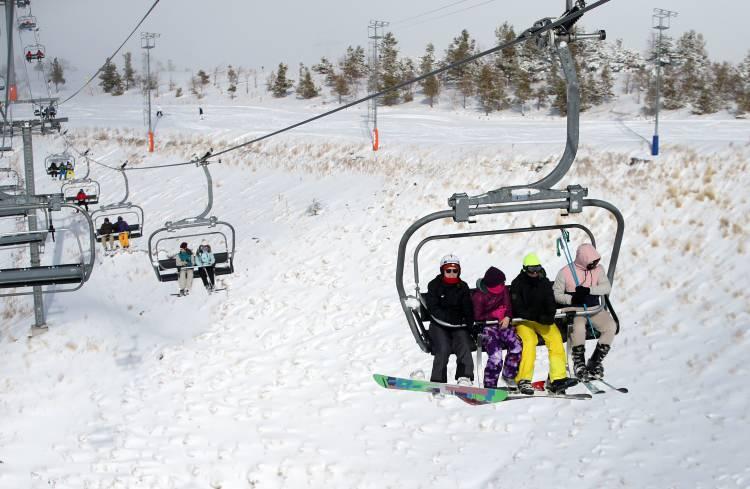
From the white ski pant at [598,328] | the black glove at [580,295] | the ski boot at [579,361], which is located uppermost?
the black glove at [580,295]

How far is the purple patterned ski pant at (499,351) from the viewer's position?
7.06m

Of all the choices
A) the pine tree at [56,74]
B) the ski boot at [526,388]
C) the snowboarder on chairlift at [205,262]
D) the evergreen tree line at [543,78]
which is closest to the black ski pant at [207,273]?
the snowboarder on chairlift at [205,262]

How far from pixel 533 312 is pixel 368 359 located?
8.03 m

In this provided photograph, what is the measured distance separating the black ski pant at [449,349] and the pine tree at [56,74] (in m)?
117

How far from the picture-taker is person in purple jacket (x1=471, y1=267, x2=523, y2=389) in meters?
7.03

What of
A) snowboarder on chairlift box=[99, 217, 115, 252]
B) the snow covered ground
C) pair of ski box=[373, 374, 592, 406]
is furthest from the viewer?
snowboarder on chairlift box=[99, 217, 115, 252]

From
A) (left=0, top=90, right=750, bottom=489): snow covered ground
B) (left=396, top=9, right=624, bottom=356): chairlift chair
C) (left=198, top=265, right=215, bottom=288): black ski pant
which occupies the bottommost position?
(left=0, top=90, right=750, bottom=489): snow covered ground

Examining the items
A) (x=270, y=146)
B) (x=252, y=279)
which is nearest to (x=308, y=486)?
(x=252, y=279)

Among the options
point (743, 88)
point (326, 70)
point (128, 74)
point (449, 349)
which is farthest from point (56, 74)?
point (449, 349)

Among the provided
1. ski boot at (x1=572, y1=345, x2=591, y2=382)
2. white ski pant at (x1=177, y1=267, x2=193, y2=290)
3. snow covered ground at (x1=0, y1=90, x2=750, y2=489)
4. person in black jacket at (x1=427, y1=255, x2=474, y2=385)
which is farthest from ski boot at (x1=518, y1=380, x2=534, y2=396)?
white ski pant at (x1=177, y1=267, x2=193, y2=290)

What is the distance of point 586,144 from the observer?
22641 millimetres

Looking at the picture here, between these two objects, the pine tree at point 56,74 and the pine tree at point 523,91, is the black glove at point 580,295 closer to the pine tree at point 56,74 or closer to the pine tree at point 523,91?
the pine tree at point 523,91

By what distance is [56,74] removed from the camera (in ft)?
364

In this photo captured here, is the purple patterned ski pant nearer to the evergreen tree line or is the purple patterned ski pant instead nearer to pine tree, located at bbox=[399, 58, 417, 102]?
the evergreen tree line
